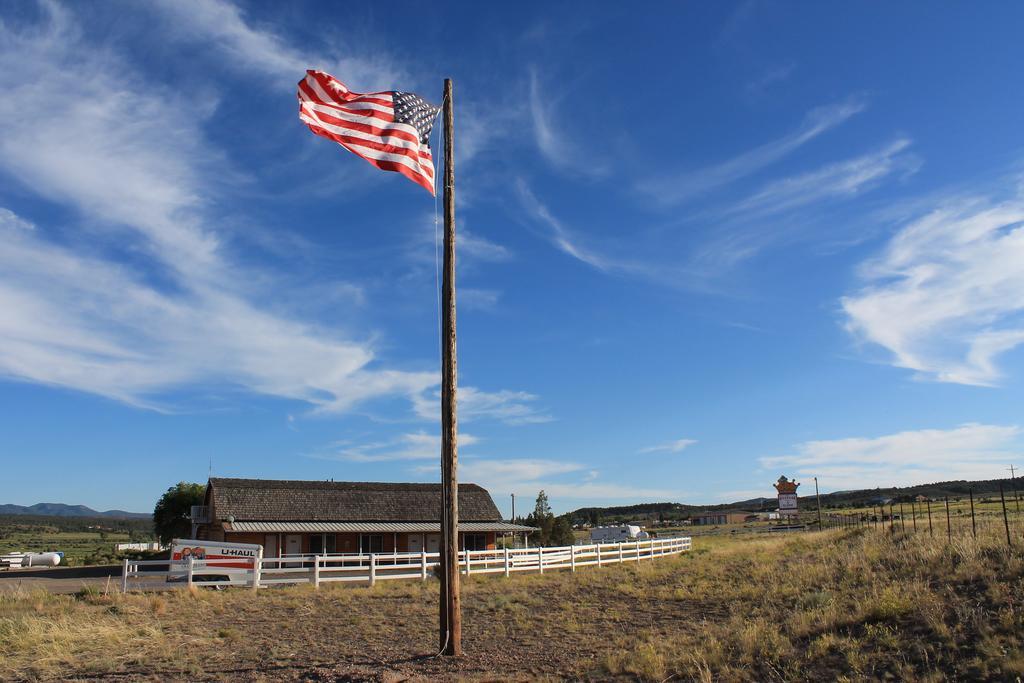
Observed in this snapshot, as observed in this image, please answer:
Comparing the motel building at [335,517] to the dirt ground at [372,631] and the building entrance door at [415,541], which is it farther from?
the dirt ground at [372,631]

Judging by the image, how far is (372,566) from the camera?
26266 mm

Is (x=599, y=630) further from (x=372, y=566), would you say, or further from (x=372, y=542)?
(x=372, y=542)

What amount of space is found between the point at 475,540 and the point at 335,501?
8936 mm

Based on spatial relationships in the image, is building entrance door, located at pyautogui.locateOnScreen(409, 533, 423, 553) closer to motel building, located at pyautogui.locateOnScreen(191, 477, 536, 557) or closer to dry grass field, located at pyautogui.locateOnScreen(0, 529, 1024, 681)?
motel building, located at pyautogui.locateOnScreen(191, 477, 536, 557)

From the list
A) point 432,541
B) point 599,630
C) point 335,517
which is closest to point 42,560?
point 335,517

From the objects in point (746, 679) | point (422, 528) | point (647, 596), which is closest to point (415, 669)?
point (746, 679)

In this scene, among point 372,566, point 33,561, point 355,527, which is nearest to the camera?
point 372,566

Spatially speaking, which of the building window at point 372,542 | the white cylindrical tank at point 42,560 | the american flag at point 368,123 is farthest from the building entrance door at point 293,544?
the american flag at point 368,123

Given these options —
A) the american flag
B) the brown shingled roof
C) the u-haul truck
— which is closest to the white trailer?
the brown shingled roof

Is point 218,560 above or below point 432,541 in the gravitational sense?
above

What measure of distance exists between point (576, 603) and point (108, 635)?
426 inches

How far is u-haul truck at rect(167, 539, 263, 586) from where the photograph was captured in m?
24.8

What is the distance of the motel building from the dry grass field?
21.8m

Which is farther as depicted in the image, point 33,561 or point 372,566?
point 33,561
